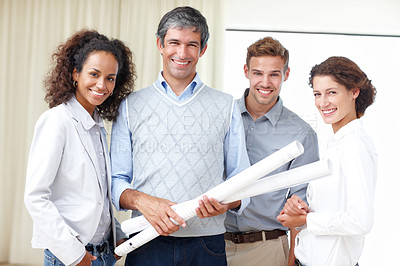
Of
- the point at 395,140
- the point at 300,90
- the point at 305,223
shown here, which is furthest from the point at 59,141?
the point at 395,140

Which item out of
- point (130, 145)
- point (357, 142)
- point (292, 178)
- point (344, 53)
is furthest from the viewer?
point (344, 53)

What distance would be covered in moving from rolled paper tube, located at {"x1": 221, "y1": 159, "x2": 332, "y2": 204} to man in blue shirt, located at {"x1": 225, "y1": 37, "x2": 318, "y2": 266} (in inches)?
26.6

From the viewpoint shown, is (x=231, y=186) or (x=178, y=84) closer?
(x=231, y=186)

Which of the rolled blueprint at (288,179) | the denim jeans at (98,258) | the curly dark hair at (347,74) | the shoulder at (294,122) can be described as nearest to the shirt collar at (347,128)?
the curly dark hair at (347,74)

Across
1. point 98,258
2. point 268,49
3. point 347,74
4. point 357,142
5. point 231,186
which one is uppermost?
point 268,49

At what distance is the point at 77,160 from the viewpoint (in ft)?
4.88

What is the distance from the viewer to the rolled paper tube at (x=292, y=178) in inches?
49.4

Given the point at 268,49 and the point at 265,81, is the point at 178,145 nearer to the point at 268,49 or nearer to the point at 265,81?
the point at 265,81

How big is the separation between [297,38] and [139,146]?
279cm

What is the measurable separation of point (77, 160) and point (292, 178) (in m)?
0.73

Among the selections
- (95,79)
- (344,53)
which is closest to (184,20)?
(95,79)

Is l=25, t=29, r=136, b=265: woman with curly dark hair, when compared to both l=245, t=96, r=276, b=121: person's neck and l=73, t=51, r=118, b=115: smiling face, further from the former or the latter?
l=245, t=96, r=276, b=121: person's neck

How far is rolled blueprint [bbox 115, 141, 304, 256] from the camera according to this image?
4.05ft

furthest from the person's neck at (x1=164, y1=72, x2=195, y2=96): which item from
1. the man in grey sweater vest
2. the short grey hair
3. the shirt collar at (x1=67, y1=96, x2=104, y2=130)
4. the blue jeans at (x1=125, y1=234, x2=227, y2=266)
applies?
the blue jeans at (x1=125, y1=234, x2=227, y2=266)
